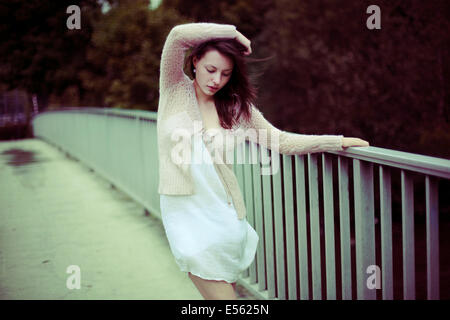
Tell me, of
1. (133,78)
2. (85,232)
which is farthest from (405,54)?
(85,232)

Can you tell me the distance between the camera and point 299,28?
1471cm

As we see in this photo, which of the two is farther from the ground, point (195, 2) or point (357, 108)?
point (195, 2)

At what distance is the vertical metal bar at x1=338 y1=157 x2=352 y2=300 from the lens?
7.59ft

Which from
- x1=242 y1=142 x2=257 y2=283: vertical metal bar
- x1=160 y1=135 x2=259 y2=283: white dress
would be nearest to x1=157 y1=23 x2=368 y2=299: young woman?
x1=160 y1=135 x2=259 y2=283: white dress

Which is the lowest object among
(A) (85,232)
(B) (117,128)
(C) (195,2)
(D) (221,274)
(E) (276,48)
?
(A) (85,232)

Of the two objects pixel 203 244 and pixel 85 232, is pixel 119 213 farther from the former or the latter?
pixel 203 244

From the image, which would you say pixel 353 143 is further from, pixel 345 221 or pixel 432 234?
pixel 432 234

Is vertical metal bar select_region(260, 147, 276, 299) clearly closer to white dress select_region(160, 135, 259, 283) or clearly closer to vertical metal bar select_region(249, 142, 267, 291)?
vertical metal bar select_region(249, 142, 267, 291)

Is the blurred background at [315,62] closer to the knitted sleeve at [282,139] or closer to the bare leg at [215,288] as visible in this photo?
the knitted sleeve at [282,139]

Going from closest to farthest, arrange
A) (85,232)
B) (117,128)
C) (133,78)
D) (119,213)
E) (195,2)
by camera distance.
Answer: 1. (85,232)
2. (119,213)
3. (117,128)
4. (133,78)
5. (195,2)

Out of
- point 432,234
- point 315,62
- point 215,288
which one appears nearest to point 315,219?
point 215,288

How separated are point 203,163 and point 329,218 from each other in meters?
0.67

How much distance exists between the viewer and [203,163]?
2.24 meters

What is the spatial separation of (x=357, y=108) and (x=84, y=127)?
16.6 feet
